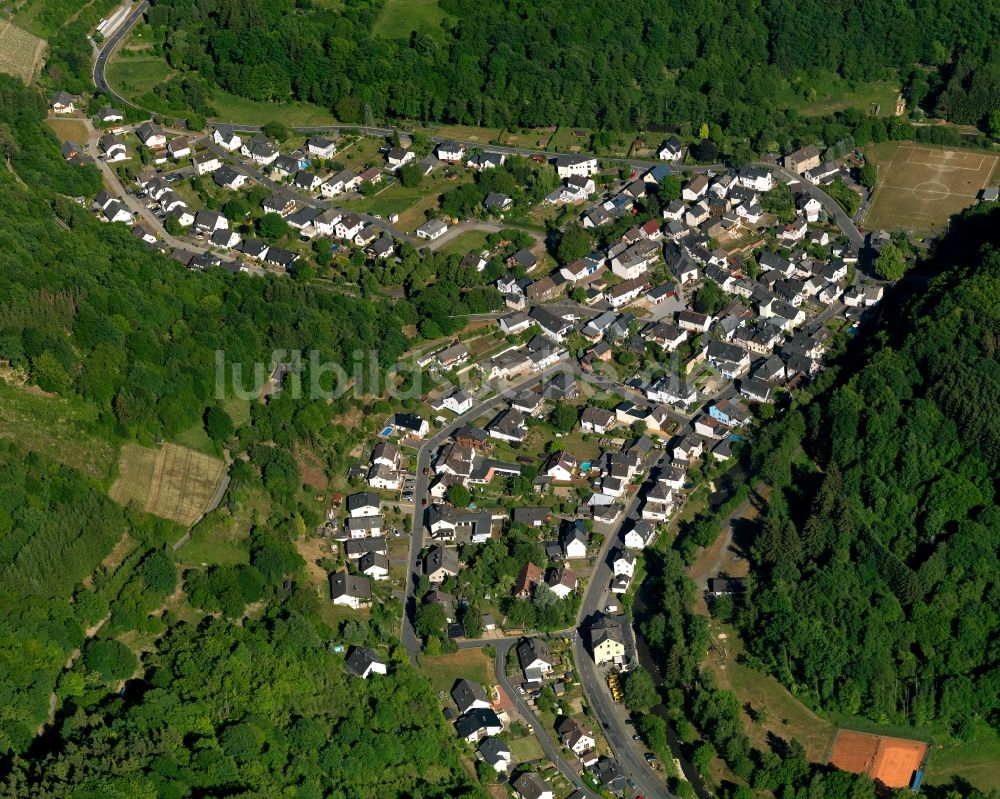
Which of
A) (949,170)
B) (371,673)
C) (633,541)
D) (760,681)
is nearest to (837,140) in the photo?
(949,170)

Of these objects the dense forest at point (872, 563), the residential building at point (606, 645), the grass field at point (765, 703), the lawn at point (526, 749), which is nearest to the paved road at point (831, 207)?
the dense forest at point (872, 563)

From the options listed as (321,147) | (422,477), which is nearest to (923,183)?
(321,147)

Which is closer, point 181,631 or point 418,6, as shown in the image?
point 181,631

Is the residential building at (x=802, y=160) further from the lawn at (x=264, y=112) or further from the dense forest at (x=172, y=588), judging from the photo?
the lawn at (x=264, y=112)

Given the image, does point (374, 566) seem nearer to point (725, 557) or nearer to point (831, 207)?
point (725, 557)

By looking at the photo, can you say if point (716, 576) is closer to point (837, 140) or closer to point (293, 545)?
point (293, 545)

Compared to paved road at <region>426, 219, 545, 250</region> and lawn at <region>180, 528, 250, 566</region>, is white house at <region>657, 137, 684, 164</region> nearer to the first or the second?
paved road at <region>426, 219, 545, 250</region>
